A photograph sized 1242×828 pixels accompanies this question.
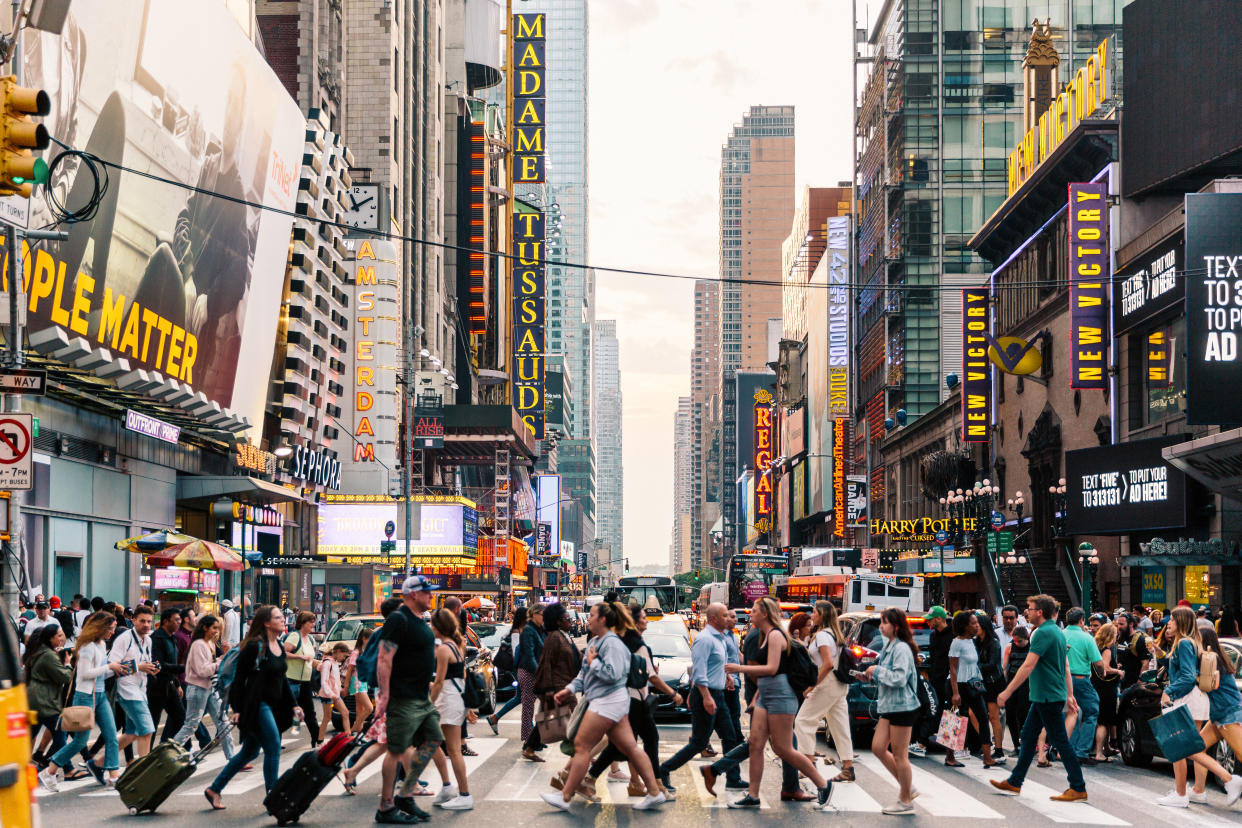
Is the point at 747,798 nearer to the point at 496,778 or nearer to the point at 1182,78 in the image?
the point at 496,778

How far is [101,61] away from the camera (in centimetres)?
3033

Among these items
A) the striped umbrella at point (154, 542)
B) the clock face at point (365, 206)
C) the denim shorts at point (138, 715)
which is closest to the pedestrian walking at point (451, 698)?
the denim shorts at point (138, 715)

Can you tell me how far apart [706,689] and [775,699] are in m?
0.89

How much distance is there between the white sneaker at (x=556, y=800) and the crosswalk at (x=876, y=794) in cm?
20

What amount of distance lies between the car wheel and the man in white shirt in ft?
37.3

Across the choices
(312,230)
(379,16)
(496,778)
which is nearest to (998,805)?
(496,778)

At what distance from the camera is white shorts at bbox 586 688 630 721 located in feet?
42.4

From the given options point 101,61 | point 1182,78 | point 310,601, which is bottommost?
point 310,601

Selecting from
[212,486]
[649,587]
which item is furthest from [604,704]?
[649,587]

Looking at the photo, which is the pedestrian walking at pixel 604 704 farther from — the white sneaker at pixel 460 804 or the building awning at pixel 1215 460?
the building awning at pixel 1215 460

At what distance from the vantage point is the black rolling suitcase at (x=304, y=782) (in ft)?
39.6

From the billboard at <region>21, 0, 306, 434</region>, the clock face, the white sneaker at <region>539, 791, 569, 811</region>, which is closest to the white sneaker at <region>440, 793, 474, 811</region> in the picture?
the white sneaker at <region>539, 791, 569, 811</region>

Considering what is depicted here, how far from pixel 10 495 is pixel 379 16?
6744 cm

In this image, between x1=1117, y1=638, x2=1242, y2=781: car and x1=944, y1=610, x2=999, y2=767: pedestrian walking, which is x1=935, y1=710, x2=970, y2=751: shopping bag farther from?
x1=1117, y1=638, x2=1242, y2=781: car
